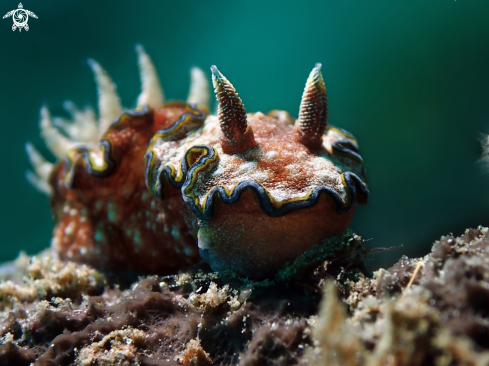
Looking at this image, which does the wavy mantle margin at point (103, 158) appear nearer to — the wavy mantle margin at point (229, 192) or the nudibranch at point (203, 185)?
the nudibranch at point (203, 185)

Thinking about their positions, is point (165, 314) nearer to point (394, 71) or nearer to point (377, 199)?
point (377, 199)

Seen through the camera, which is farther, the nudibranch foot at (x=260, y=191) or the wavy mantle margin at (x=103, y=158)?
the wavy mantle margin at (x=103, y=158)

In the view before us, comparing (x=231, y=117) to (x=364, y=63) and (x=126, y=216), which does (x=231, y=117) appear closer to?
(x=126, y=216)

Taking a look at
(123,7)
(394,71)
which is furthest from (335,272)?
(123,7)

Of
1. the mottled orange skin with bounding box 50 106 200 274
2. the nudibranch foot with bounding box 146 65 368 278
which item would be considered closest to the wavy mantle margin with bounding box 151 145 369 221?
the nudibranch foot with bounding box 146 65 368 278

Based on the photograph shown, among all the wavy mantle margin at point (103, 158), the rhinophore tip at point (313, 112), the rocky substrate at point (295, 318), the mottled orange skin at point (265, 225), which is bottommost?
the rocky substrate at point (295, 318)

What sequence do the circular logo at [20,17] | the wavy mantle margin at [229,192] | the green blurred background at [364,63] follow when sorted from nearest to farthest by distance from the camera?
the wavy mantle margin at [229,192], the green blurred background at [364,63], the circular logo at [20,17]

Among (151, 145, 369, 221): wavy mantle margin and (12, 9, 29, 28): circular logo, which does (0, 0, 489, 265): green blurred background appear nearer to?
(12, 9, 29, 28): circular logo

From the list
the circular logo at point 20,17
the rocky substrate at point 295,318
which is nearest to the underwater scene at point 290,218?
the rocky substrate at point 295,318
